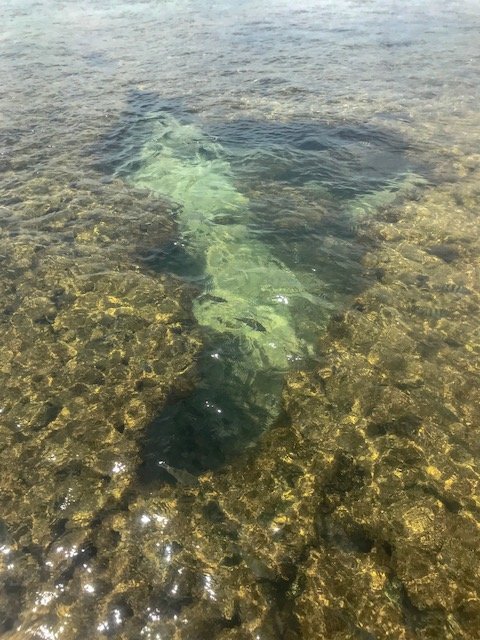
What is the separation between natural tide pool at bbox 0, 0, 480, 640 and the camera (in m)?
4.63

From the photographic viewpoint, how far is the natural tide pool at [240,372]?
15.2ft

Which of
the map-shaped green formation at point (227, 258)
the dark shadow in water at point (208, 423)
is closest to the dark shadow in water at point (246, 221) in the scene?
the dark shadow in water at point (208, 423)

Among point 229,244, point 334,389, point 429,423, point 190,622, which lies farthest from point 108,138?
point 190,622

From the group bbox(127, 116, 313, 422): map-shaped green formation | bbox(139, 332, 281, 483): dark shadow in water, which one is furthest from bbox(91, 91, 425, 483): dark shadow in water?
bbox(127, 116, 313, 422): map-shaped green formation

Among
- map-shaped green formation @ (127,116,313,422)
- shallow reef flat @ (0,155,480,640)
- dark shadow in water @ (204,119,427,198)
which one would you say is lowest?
shallow reef flat @ (0,155,480,640)

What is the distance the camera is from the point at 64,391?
6676 millimetres

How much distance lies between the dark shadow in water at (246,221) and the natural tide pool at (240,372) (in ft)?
0.15

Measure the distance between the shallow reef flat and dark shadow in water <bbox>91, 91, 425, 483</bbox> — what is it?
0.31m

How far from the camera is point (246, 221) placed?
423 inches

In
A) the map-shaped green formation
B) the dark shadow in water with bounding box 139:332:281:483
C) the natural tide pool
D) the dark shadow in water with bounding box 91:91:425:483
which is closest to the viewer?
the natural tide pool

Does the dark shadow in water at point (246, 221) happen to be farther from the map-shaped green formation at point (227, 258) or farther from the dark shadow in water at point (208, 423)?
the map-shaped green formation at point (227, 258)

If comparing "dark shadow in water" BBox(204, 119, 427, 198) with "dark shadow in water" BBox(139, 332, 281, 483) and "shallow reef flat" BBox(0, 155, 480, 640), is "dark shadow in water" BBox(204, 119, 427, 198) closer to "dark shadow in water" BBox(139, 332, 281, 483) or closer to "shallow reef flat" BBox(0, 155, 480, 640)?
"shallow reef flat" BBox(0, 155, 480, 640)

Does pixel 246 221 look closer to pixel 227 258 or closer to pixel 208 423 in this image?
pixel 227 258

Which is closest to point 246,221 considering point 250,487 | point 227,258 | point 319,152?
point 227,258
